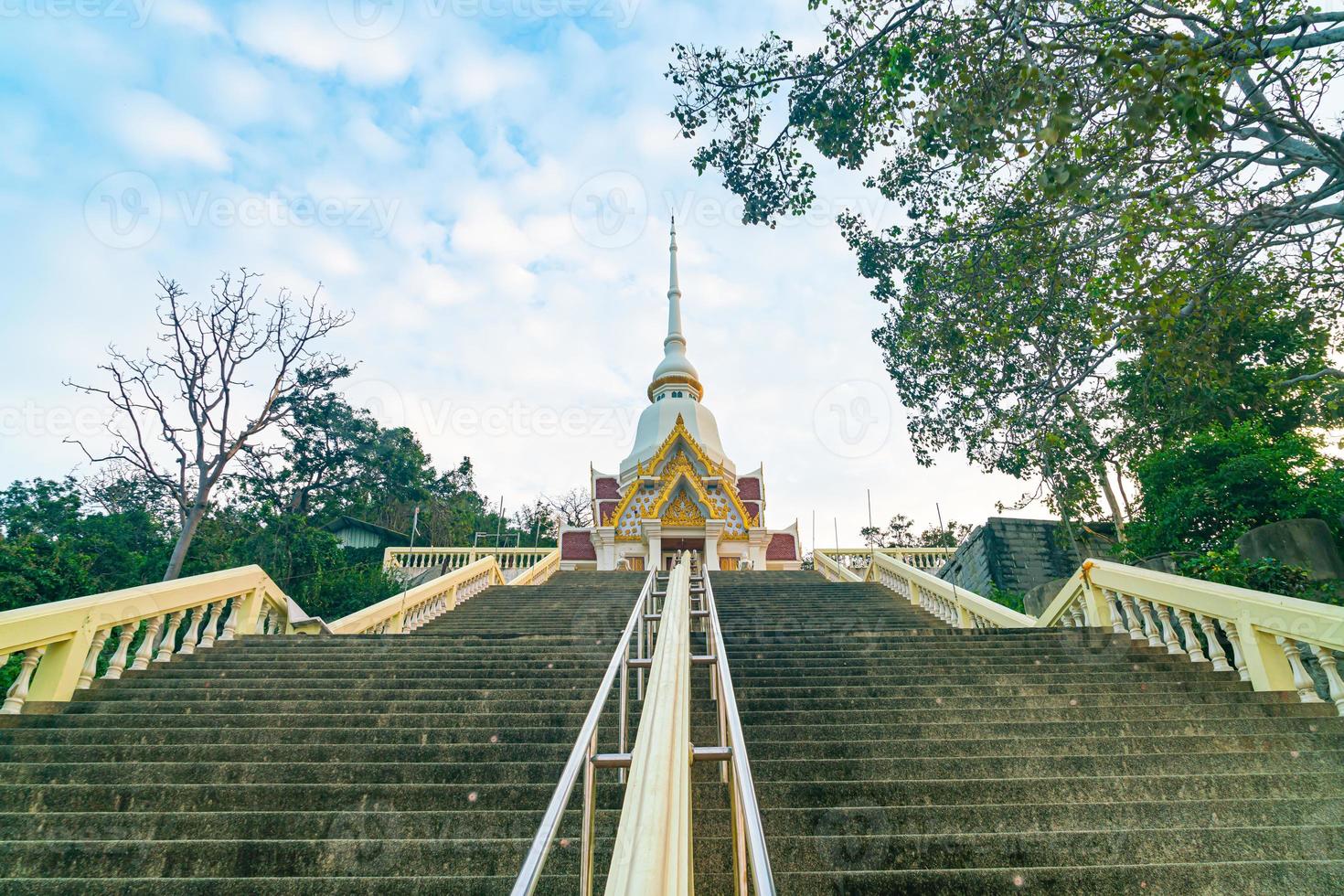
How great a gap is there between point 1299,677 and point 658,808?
5.36 m

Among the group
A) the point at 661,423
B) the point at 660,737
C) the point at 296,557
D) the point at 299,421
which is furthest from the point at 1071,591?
the point at 299,421

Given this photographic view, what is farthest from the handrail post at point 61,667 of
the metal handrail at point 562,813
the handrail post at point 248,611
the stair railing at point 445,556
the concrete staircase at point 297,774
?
the stair railing at point 445,556

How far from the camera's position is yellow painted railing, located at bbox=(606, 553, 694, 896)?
45.3 inches

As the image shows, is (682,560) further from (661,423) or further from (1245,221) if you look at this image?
(661,423)

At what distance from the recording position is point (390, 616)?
8.38m

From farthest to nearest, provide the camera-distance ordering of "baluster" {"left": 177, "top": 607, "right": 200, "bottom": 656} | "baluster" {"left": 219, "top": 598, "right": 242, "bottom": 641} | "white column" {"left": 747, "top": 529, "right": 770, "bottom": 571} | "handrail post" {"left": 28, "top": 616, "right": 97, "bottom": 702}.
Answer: "white column" {"left": 747, "top": 529, "right": 770, "bottom": 571} → "baluster" {"left": 219, "top": 598, "right": 242, "bottom": 641} → "baluster" {"left": 177, "top": 607, "right": 200, "bottom": 656} → "handrail post" {"left": 28, "top": 616, "right": 97, "bottom": 702}

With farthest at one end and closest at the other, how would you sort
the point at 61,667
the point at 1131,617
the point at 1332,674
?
1. the point at 1131,617
2. the point at 61,667
3. the point at 1332,674

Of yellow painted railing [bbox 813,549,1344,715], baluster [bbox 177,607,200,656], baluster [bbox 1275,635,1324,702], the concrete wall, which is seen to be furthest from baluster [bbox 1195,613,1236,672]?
the concrete wall

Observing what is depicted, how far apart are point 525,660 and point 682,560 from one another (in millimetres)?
2032

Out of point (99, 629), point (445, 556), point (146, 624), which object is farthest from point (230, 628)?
point (445, 556)

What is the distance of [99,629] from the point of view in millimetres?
4922

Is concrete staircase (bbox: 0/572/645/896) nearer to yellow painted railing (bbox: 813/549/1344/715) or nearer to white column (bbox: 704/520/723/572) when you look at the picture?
yellow painted railing (bbox: 813/549/1344/715)

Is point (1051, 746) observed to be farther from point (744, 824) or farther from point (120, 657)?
point (120, 657)

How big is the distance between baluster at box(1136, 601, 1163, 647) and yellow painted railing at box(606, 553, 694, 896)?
5371 mm
